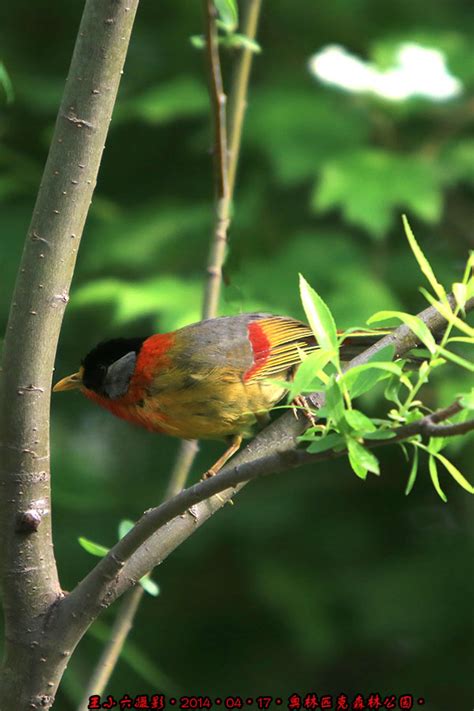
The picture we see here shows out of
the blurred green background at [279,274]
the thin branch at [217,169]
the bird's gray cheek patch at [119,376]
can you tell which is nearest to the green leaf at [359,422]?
the thin branch at [217,169]

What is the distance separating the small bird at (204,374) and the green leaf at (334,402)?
1.61 metres

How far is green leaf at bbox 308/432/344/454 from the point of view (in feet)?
4.69

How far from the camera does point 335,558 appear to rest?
4.96m

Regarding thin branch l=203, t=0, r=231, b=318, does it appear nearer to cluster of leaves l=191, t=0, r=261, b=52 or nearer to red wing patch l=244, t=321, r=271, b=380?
cluster of leaves l=191, t=0, r=261, b=52

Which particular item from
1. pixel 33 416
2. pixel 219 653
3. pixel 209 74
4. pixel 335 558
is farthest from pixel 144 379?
pixel 219 653

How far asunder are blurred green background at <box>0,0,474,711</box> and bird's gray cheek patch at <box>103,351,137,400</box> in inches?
24.8

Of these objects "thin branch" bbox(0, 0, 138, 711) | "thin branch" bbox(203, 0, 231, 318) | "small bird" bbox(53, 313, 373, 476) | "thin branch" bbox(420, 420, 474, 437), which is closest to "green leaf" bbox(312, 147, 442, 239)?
"small bird" bbox(53, 313, 373, 476)

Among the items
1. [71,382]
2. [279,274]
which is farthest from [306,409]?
[279,274]

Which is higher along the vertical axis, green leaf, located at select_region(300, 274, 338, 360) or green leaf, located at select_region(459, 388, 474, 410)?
green leaf, located at select_region(459, 388, 474, 410)

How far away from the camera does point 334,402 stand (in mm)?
1495

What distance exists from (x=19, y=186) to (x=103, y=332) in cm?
78

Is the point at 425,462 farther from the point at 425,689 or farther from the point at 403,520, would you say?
the point at 425,689

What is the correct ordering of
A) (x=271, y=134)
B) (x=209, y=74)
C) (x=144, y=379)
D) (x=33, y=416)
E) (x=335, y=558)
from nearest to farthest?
(x=33, y=416)
(x=209, y=74)
(x=144, y=379)
(x=271, y=134)
(x=335, y=558)

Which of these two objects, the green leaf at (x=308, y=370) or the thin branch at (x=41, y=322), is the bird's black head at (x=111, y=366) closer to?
the thin branch at (x=41, y=322)
